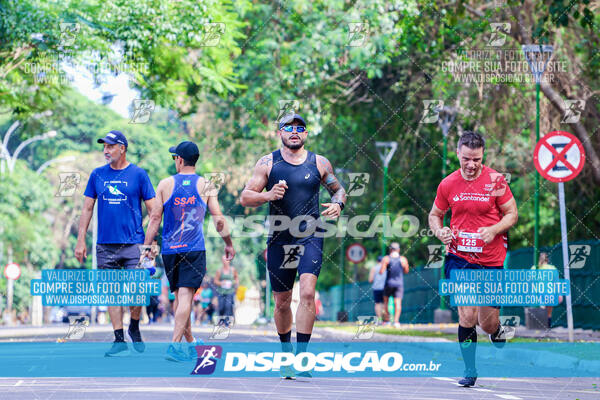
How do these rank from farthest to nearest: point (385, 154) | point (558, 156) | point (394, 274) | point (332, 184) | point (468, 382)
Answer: point (385, 154), point (394, 274), point (558, 156), point (332, 184), point (468, 382)

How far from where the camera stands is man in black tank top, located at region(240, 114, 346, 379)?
945cm

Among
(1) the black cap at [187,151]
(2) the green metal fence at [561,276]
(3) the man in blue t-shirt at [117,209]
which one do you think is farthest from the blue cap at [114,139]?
(2) the green metal fence at [561,276]

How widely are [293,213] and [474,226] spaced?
1509 mm

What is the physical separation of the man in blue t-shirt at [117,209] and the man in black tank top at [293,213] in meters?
2.45

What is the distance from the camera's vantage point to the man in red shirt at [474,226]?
9.64 m

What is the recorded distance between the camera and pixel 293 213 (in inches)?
376

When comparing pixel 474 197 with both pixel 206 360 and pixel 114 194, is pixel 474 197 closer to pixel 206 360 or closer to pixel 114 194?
pixel 206 360

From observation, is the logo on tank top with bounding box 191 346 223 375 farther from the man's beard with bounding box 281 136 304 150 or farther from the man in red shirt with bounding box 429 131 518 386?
the man in red shirt with bounding box 429 131 518 386

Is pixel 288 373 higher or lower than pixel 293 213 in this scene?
lower

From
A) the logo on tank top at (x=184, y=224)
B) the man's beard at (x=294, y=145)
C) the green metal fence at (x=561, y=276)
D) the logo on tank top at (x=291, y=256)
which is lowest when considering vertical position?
the green metal fence at (x=561, y=276)

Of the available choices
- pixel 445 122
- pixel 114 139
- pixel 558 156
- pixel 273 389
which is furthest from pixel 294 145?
pixel 445 122

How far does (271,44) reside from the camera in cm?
2691

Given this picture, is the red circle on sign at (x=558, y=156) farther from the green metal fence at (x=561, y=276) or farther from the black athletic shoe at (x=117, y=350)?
the green metal fence at (x=561, y=276)

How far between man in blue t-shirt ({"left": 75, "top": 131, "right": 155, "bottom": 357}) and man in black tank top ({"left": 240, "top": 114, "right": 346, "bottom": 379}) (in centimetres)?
245
